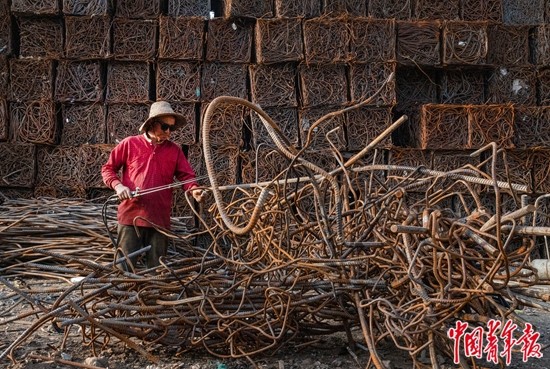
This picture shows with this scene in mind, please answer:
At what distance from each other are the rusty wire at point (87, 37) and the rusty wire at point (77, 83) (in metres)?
0.12

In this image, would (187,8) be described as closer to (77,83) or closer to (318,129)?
(77,83)

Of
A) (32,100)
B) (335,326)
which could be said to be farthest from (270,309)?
(32,100)

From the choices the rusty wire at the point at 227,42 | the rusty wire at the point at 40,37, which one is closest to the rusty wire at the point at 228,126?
the rusty wire at the point at 227,42

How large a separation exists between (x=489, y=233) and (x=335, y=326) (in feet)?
3.89

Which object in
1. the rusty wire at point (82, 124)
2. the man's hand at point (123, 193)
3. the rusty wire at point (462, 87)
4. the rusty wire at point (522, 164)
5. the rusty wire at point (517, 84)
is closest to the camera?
the man's hand at point (123, 193)

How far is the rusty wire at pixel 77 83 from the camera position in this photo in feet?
25.1

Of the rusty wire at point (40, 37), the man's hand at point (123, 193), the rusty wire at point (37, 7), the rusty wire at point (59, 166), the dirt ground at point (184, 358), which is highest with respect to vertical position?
the rusty wire at point (37, 7)

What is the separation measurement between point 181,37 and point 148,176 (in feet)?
9.73

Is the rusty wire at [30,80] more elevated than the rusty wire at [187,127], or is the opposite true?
the rusty wire at [30,80]

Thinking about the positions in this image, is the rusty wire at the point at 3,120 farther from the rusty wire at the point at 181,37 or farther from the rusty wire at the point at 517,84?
the rusty wire at the point at 517,84

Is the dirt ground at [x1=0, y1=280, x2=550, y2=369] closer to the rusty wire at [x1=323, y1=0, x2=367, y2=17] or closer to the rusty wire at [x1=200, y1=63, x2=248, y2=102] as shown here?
the rusty wire at [x1=200, y1=63, x2=248, y2=102]

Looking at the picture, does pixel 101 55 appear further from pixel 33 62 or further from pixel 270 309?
pixel 270 309

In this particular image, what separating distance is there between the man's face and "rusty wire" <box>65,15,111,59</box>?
8.89 ft

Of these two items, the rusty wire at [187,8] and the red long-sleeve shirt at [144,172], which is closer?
the red long-sleeve shirt at [144,172]
